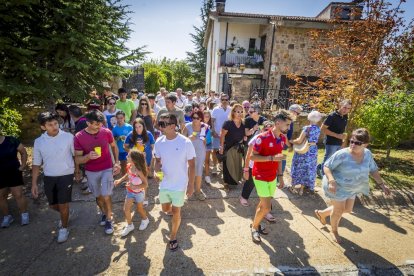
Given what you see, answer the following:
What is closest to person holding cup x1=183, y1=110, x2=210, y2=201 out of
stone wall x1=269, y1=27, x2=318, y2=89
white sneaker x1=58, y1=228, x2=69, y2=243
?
white sneaker x1=58, y1=228, x2=69, y2=243

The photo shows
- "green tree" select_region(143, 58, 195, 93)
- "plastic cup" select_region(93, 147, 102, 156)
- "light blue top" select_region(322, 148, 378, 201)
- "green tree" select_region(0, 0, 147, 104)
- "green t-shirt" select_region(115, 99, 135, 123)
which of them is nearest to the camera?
"light blue top" select_region(322, 148, 378, 201)

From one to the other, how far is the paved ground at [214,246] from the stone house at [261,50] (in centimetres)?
913

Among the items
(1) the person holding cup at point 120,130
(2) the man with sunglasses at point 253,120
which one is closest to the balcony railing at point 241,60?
(2) the man with sunglasses at point 253,120

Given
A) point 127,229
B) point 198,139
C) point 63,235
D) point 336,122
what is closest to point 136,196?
point 127,229

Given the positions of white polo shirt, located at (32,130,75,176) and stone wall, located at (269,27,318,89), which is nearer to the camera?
white polo shirt, located at (32,130,75,176)

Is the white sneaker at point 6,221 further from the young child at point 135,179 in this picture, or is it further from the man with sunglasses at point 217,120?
the man with sunglasses at point 217,120

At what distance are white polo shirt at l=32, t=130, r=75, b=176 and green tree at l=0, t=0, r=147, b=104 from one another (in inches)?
58.1

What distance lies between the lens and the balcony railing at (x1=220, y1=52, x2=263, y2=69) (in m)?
18.0

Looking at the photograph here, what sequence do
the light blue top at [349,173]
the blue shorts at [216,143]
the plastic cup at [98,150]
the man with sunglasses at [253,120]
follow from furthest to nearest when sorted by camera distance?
the blue shorts at [216,143] → the man with sunglasses at [253,120] → the plastic cup at [98,150] → the light blue top at [349,173]

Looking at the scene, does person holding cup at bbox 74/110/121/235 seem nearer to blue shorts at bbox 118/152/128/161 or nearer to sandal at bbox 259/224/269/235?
blue shorts at bbox 118/152/128/161

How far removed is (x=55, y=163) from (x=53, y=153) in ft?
0.51

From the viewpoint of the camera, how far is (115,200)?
16.5 ft

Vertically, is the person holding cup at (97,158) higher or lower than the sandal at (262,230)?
higher

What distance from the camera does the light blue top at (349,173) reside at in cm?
358
